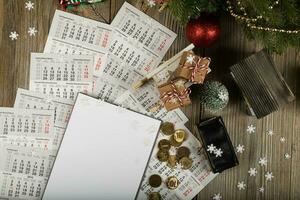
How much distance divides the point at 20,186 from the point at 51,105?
0.22 m

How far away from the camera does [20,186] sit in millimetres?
1240

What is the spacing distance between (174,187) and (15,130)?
16.7 inches

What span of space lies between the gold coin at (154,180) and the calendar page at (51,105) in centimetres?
25

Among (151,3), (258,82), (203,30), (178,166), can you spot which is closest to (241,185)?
(178,166)

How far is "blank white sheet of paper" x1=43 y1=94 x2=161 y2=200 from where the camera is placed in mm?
1237

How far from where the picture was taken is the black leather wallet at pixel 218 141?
121 centimetres

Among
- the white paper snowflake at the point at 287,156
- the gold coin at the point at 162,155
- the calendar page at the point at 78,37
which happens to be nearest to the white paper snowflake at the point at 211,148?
the gold coin at the point at 162,155

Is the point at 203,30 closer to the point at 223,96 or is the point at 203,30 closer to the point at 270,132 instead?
the point at 223,96

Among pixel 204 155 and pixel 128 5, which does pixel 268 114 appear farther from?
pixel 128 5

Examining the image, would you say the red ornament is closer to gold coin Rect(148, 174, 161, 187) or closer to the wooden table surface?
the wooden table surface

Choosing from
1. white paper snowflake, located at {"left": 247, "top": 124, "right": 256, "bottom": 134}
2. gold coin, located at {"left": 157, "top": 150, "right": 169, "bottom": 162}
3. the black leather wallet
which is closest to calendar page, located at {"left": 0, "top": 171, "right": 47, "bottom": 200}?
gold coin, located at {"left": 157, "top": 150, "right": 169, "bottom": 162}

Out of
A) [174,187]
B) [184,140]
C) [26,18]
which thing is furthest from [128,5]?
[174,187]

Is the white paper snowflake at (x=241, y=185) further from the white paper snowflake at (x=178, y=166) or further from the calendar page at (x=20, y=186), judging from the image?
the calendar page at (x=20, y=186)

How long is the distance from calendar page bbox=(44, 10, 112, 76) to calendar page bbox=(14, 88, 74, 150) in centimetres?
11
